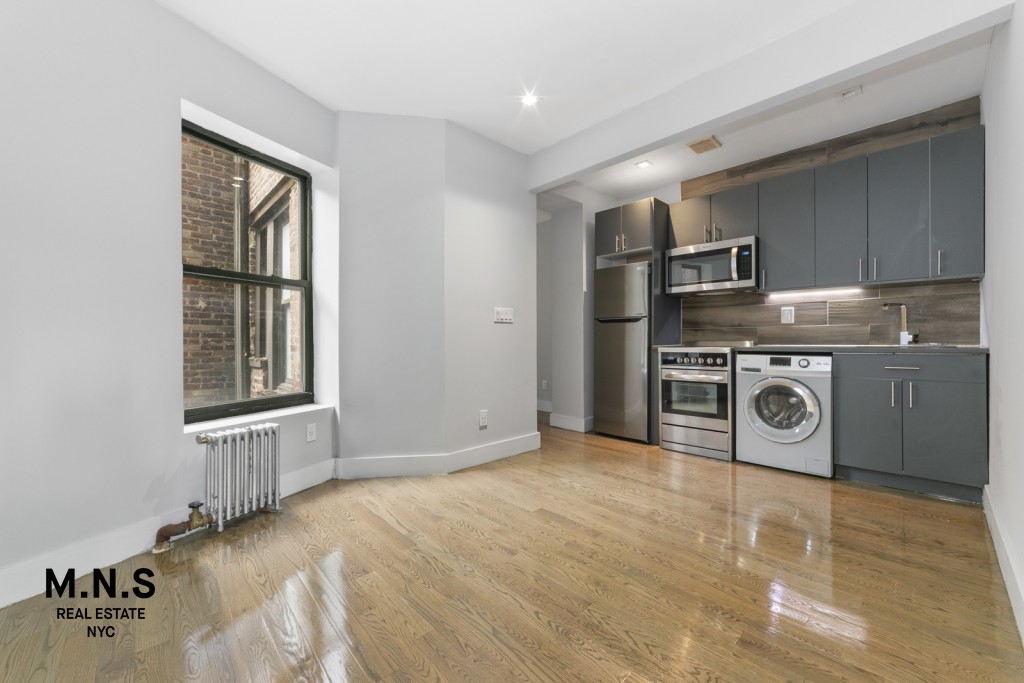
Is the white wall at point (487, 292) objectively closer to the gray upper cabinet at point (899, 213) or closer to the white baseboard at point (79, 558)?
the white baseboard at point (79, 558)

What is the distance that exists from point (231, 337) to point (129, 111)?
124 centimetres

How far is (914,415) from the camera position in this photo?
8.84ft

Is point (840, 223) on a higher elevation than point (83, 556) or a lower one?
higher

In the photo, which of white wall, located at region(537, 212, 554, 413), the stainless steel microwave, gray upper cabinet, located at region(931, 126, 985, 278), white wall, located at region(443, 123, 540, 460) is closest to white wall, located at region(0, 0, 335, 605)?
white wall, located at region(443, 123, 540, 460)

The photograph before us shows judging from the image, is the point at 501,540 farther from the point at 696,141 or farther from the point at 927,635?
the point at 696,141

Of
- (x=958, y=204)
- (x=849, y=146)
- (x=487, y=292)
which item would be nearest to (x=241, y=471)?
(x=487, y=292)

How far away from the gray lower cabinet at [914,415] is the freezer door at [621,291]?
1631mm

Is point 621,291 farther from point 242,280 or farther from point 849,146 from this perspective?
point 242,280

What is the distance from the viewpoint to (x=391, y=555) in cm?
195

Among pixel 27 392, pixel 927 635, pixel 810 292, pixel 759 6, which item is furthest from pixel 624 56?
pixel 27 392

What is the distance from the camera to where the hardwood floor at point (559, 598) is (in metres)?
1.29

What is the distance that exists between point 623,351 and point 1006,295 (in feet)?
8.51

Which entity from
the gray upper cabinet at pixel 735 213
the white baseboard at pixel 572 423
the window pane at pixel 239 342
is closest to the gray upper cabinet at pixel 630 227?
the gray upper cabinet at pixel 735 213

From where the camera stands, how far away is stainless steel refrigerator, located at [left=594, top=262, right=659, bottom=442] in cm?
405
